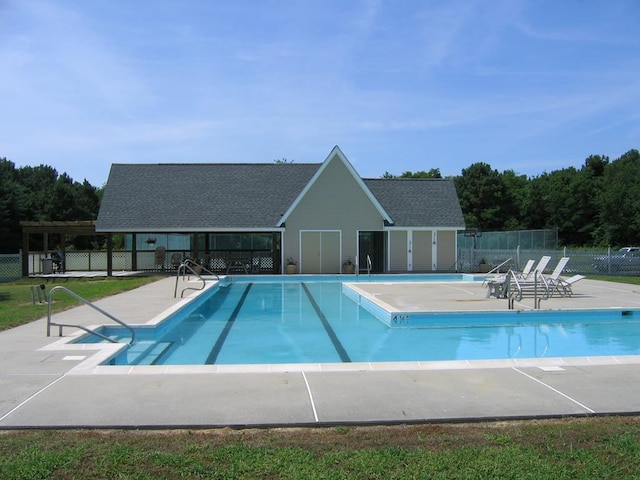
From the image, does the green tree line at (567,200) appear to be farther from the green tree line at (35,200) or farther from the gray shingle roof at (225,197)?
the green tree line at (35,200)

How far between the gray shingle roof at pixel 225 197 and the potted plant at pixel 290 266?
68.3 inches

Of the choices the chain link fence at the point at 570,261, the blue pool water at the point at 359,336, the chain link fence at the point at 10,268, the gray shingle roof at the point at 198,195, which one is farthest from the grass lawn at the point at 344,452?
the chain link fence at the point at 10,268

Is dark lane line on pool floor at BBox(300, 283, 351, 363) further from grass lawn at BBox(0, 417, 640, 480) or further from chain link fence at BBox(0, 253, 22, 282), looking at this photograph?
chain link fence at BBox(0, 253, 22, 282)

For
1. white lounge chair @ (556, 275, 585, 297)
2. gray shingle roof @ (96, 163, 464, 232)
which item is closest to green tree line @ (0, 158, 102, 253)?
gray shingle roof @ (96, 163, 464, 232)

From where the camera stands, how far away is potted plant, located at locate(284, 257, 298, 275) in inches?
985

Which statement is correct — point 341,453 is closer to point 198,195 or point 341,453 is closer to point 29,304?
point 29,304

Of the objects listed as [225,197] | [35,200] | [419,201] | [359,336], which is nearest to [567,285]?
[359,336]

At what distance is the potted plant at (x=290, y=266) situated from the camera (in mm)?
25031

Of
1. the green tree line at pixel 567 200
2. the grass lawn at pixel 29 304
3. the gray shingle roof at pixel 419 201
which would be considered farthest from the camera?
the green tree line at pixel 567 200

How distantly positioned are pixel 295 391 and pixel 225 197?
72.8ft

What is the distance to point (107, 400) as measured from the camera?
5375 millimetres

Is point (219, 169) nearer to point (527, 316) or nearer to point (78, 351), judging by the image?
point (527, 316)

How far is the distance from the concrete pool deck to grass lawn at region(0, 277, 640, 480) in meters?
0.23

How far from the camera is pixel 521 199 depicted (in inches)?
2461
